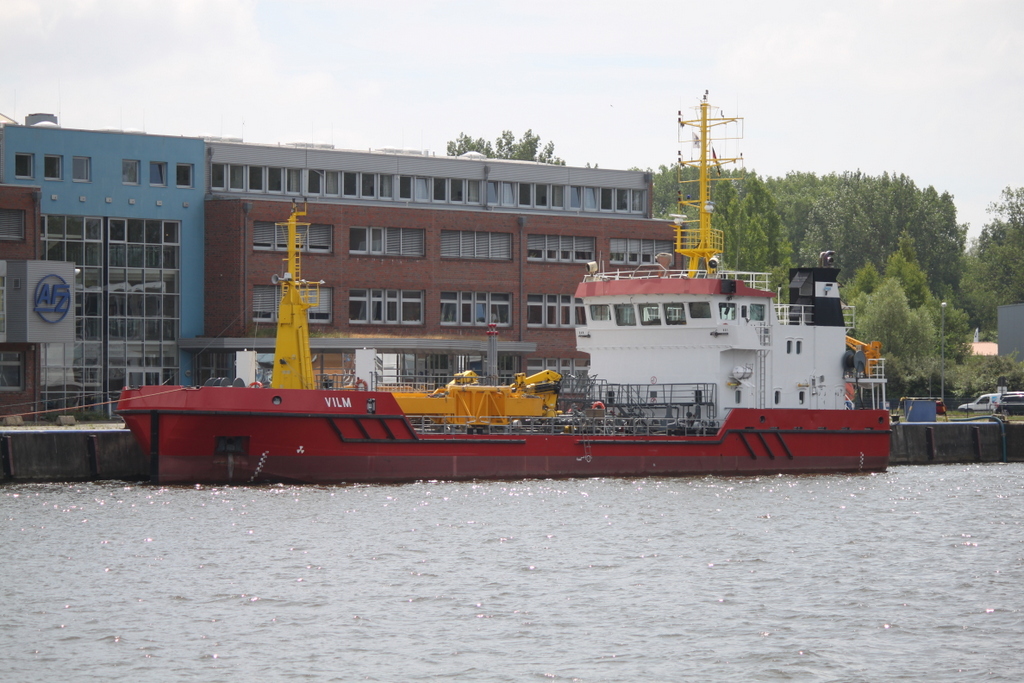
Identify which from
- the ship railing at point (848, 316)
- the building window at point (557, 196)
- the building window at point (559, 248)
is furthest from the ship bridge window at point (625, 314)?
the building window at point (557, 196)

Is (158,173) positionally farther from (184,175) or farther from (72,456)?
(72,456)

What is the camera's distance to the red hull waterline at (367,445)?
32188mm

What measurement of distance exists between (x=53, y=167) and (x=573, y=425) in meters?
26.9

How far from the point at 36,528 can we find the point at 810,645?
1550cm

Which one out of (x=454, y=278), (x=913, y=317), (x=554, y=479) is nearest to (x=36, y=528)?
(x=554, y=479)

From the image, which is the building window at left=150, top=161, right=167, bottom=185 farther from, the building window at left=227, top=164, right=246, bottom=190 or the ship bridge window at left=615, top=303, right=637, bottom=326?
the ship bridge window at left=615, top=303, right=637, bottom=326

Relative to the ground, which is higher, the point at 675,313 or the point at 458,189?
the point at 458,189

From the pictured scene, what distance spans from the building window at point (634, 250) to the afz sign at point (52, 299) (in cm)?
2320

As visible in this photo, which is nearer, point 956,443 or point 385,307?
point 956,443

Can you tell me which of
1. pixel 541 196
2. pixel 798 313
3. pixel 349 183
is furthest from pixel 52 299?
pixel 798 313

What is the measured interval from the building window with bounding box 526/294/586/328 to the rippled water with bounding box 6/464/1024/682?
27.5 m

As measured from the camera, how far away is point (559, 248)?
61000 millimetres

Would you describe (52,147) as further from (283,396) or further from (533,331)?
(283,396)

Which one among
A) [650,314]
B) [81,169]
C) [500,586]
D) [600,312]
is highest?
[81,169]
